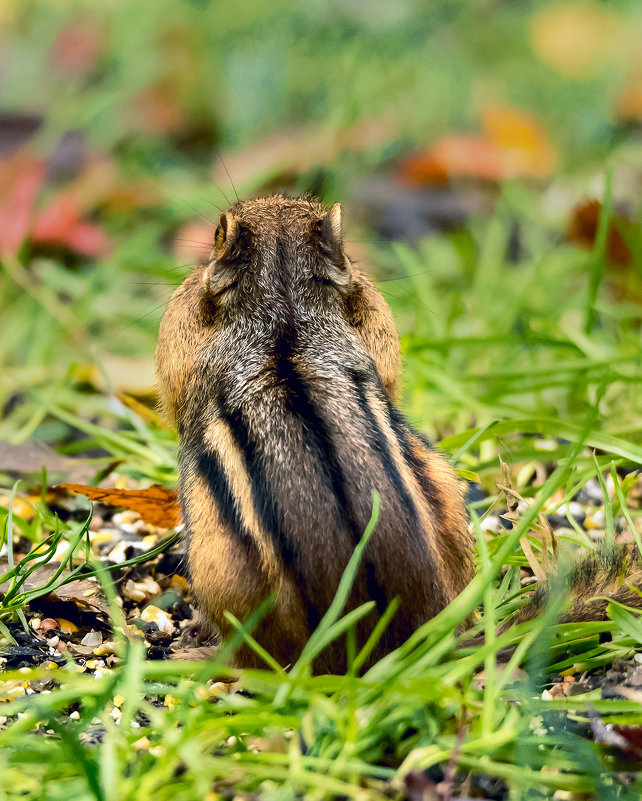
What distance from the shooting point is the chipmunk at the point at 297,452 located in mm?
2326

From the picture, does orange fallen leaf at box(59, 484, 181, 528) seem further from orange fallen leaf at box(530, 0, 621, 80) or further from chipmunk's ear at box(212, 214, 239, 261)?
orange fallen leaf at box(530, 0, 621, 80)

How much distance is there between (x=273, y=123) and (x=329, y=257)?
467 centimetres

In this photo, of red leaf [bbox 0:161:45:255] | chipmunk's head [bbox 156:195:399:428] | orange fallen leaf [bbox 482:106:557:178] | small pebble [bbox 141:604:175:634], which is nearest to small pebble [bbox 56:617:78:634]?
small pebble [bbox 141:604:175:634]

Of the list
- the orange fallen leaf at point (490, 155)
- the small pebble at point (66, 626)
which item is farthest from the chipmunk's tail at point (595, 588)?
the orange fallen leaf at point (490, 155)

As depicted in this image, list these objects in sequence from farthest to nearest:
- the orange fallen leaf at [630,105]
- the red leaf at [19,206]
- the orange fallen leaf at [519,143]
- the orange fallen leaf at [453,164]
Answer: the orange fallen leaf at [630,105], the orange fallen leaf at [519,143], the orange fallen leaf at [453,164], the red leaf at [19,206]

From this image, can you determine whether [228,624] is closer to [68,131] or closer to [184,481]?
[184,481]

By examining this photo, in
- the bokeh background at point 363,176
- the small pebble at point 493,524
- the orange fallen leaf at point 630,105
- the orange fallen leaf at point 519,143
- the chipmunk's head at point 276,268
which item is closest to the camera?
the chipmunk's head at point 276,268

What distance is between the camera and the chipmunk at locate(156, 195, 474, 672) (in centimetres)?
233

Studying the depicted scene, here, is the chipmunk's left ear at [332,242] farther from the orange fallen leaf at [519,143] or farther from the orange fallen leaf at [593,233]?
the orange fallen leaf at [519,143]

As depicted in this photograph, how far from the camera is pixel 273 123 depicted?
7371mm

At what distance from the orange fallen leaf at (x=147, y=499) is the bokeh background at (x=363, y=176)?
766 millimetres

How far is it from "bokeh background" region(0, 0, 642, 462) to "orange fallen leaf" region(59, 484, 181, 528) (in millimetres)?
766

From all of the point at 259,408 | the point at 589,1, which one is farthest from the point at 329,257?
the point at 589,1

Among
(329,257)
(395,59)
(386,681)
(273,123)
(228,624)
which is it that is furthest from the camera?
(395,59)
